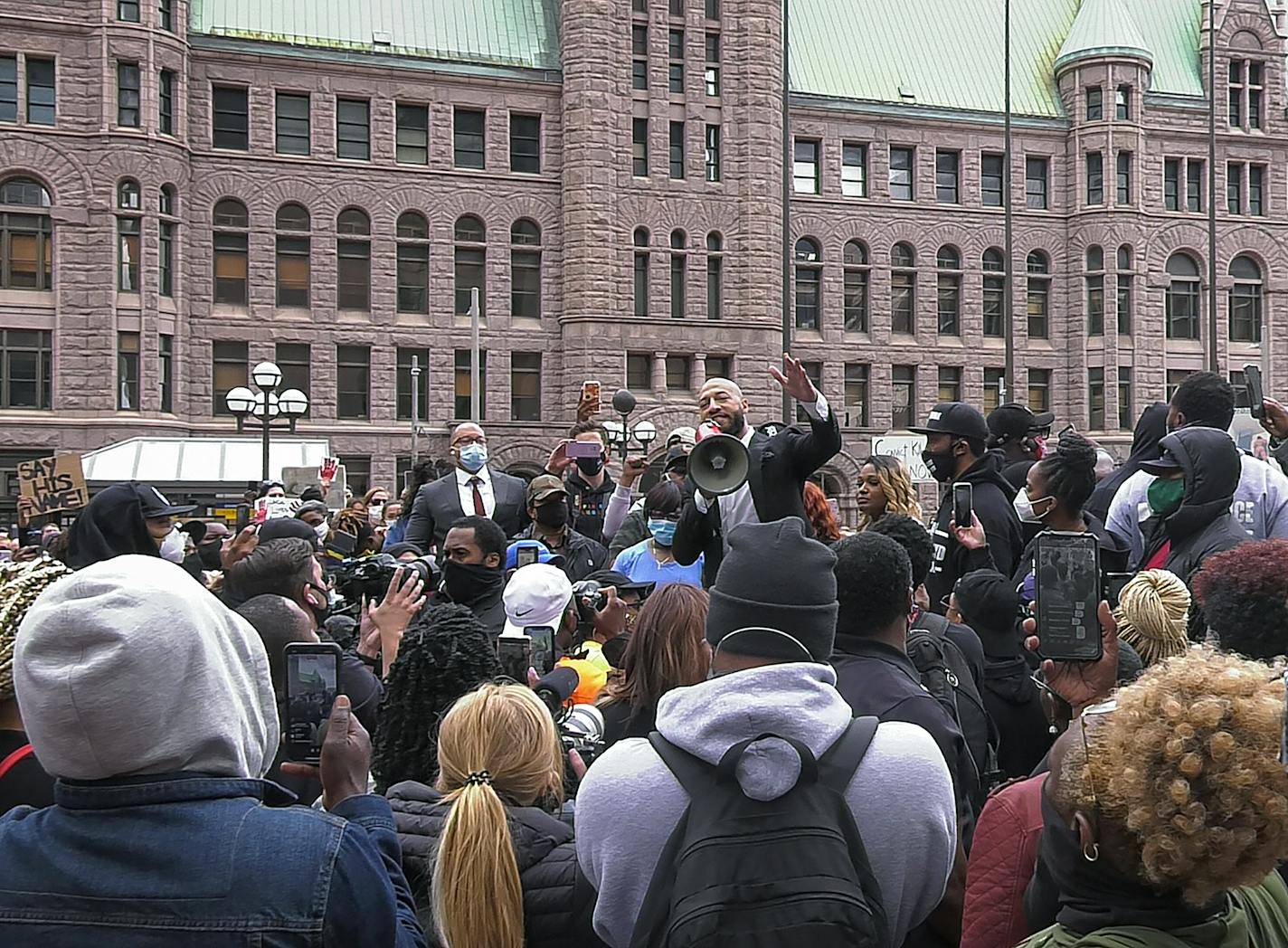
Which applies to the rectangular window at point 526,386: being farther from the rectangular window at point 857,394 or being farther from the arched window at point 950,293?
the arched window at point 950,293

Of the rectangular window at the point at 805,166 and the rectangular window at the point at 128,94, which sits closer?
the rectangular window at the point at 128,94

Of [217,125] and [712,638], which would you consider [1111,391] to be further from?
[712,638]

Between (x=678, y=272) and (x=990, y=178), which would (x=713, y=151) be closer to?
(x=678, y=272)

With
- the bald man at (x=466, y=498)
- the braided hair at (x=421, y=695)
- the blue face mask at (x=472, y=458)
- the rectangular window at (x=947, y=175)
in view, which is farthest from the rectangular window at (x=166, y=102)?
the braided hair at (x=421, y=695)

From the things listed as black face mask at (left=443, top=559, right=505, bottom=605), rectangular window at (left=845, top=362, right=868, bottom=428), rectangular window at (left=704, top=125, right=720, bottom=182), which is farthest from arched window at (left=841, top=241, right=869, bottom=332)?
black face mask at (left=443, top=559, right=505, bottom=605)

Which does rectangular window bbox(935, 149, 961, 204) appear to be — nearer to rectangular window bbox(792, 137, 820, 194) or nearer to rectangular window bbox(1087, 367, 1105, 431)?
rectangular window bbox(792, 137, 820, 194)

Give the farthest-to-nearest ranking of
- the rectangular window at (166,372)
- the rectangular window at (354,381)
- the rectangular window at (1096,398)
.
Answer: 1. the rectangular window at (1096,398)
2. the rectangular window at (354,381)
3. the rectangular window at (166,372)

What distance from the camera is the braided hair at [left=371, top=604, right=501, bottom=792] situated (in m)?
3.92

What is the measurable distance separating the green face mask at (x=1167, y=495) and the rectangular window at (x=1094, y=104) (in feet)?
146

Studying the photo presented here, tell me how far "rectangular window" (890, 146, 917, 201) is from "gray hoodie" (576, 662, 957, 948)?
44844 millimetres

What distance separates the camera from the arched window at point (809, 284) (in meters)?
44.1

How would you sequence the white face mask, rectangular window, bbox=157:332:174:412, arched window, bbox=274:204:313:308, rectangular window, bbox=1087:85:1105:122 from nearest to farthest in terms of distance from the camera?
the white face mask < rectangular window, bbox=157:332:174:412 < arched window, bbox=274:204:313:308 < rectangular window, bbox=1087:85:1105:122

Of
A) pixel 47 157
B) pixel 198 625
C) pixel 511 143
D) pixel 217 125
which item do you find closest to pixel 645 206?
pixel 511 143

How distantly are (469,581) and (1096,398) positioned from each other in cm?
4416
